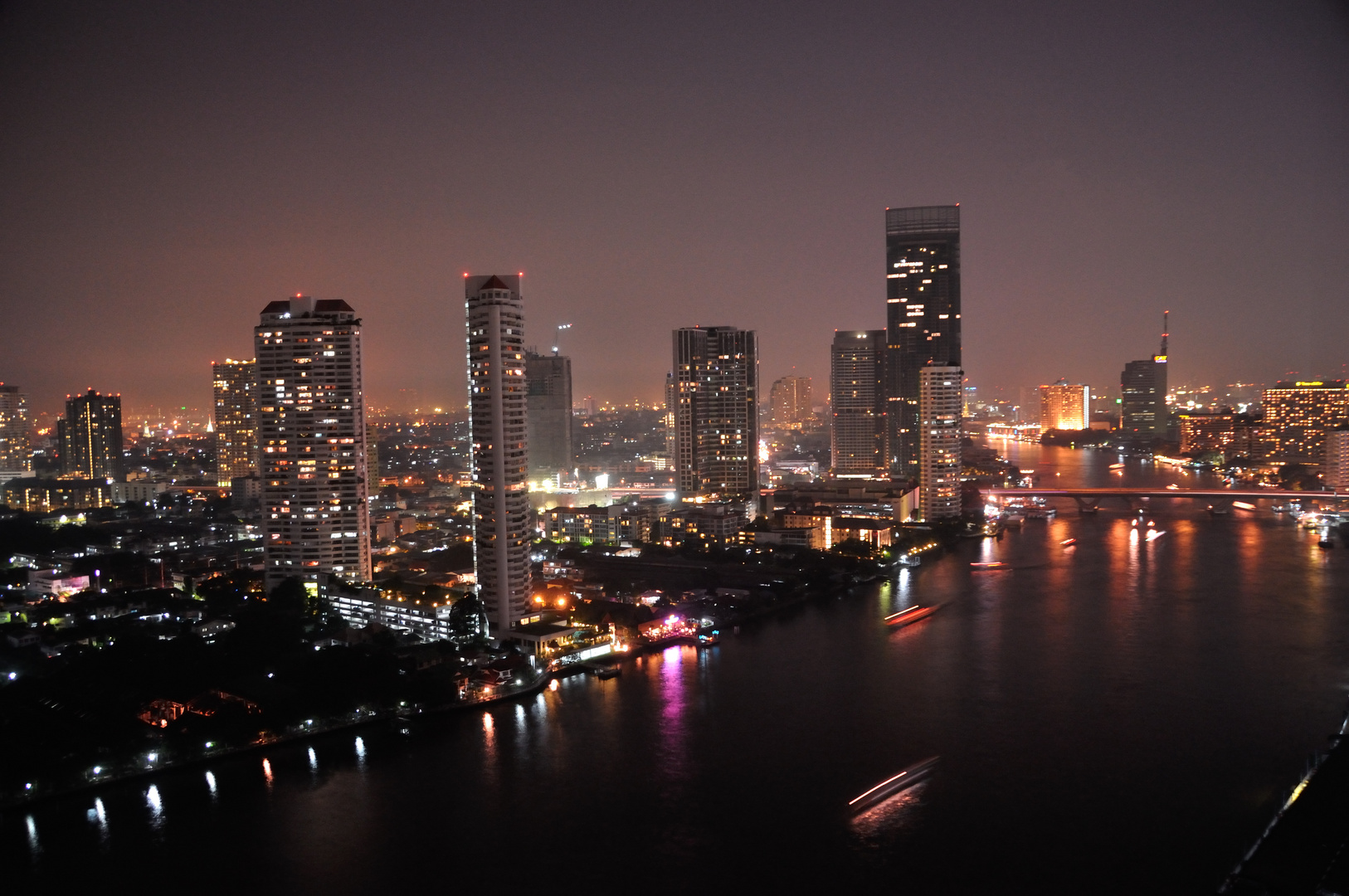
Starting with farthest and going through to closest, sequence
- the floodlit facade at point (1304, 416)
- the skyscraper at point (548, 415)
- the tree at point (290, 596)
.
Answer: the floodlit facade at point (1304, 416), the skyscraper at point (548, 415), the tree at point (290, 596)

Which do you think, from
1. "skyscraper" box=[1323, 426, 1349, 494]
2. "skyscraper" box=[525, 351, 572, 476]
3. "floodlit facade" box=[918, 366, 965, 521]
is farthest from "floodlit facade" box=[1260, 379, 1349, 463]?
"skyscraper" box=[525, 351, 572, 476]


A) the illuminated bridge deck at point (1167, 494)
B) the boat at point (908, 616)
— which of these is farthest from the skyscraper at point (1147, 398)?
the boat at point (908, 616)

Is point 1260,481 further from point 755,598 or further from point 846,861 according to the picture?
point 846,861

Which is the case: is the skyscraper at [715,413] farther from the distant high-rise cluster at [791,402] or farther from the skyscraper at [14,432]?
the distant high-rise cluster at [791,402]

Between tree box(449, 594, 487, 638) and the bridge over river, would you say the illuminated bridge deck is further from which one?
tree box(449, 594, 487, 638)

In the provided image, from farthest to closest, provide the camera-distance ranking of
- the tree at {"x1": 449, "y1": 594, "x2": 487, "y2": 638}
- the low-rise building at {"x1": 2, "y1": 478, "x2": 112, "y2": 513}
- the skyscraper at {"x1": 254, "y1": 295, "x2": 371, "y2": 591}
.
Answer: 1. the low-rise building at {"x1": 2, "y1": 478, "x2": 112, "y2": 513}
2. the skyscraper at {"x1": 254, "y1": 295, "x2": 371, "y2": 591}
3. the tree at {"x1": 449, "y1": 594, "x2": 487, "y2": 638}

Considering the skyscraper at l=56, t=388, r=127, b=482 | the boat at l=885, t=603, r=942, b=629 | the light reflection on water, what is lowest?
the light reflection on water
